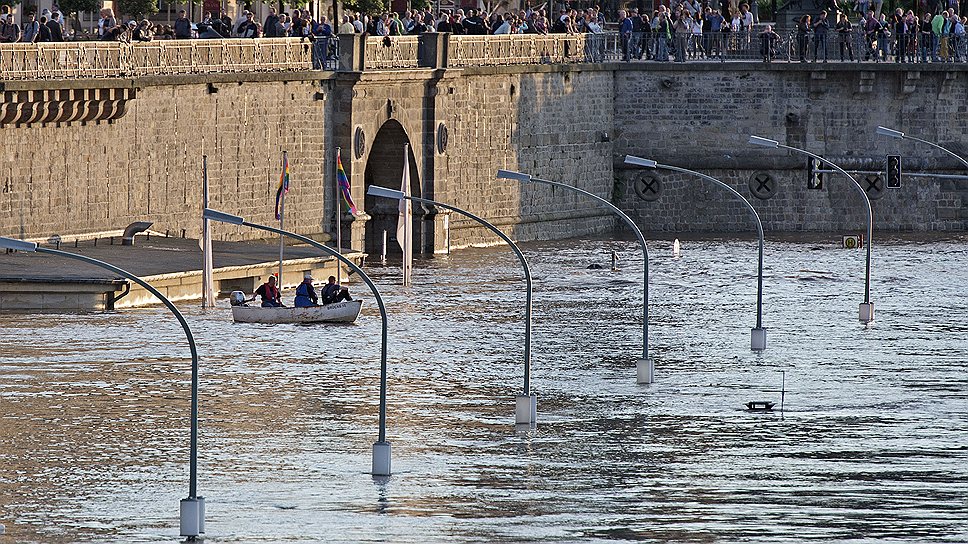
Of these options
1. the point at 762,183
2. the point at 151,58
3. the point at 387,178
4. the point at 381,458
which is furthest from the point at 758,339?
the point at 762,183

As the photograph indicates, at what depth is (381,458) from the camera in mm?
35281

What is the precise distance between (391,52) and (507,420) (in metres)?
27.7

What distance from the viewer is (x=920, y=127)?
79062 mm

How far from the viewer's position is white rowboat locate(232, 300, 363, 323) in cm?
5331

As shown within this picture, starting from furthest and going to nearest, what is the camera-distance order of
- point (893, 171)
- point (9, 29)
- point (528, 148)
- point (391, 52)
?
point (528, 148) < point (391, 52) < point (893, 171) < point (9, 29)

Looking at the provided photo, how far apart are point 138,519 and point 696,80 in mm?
48812

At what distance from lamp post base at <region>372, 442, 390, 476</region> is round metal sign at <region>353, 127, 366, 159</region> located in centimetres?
3211

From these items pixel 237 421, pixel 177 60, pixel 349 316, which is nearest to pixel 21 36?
pixel 177 60

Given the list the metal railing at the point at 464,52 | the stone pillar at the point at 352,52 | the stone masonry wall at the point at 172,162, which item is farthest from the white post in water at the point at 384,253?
the stone pillar at the point at 352,52

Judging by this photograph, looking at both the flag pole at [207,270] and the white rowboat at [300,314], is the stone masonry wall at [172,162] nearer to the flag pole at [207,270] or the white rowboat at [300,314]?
the flag pole at [207,270]

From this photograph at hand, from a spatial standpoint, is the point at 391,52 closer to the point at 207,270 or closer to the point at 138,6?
the point at 138,6

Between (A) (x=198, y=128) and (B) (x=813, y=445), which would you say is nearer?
(B) (x=813, y=445)

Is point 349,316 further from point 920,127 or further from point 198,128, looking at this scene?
point 920,127

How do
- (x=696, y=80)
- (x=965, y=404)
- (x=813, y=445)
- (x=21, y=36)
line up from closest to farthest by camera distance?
1. (x=813, y=445)
2. (x=965, y=404)
3. (x=21, y=36)
4. (x=696, y=80)
